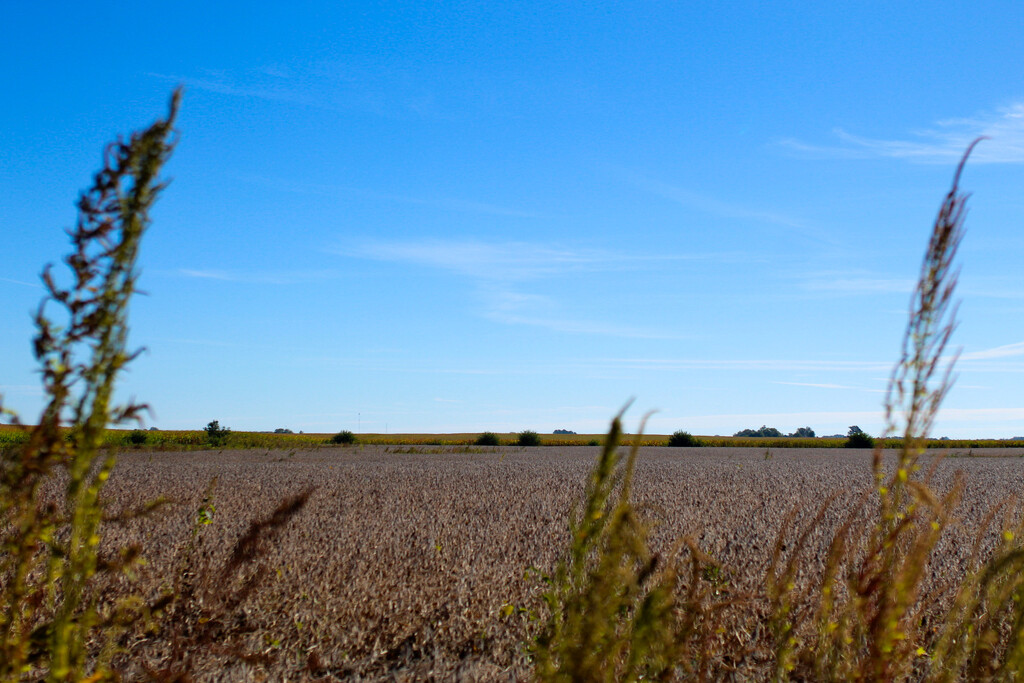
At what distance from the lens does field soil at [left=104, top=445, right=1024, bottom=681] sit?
356 cm

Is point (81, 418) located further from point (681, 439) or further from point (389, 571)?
point (681, 439)

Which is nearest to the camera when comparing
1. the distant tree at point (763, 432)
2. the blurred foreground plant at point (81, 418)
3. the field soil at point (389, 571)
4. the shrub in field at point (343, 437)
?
the blurred foreground plant at point (81, 418)

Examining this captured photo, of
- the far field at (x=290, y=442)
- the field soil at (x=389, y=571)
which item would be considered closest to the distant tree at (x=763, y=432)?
the far field at (x=290, y=442)

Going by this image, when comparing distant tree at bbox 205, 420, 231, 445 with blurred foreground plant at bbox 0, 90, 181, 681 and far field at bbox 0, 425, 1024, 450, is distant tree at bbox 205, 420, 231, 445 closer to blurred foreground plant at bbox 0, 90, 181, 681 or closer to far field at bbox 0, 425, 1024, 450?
far field at bbox 0, 425, 1024, 450

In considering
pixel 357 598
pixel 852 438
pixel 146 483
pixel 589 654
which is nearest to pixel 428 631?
pixel 357 598

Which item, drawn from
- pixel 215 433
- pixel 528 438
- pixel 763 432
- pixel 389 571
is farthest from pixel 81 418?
pixel 763 432

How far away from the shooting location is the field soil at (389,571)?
3561 mm

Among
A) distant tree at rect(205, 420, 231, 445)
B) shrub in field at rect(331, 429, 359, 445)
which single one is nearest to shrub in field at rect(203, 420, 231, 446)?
distant tree at rect(205, 420, 231, 445)

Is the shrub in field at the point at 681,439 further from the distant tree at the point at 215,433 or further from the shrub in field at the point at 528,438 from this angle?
the distant tree at the point at 215,433

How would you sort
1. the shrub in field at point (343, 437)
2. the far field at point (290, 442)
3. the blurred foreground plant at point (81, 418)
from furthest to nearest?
the shrub in field at point (343, 437)
the far field at point (290, 442)
the blurred foreground plant at point (81, 418)

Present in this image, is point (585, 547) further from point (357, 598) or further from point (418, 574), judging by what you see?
point (418, 574)

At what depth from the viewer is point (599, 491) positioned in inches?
61.1

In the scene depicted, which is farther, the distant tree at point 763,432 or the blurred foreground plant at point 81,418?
the distant tree at point 763,432

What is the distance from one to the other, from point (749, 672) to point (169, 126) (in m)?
3.41
